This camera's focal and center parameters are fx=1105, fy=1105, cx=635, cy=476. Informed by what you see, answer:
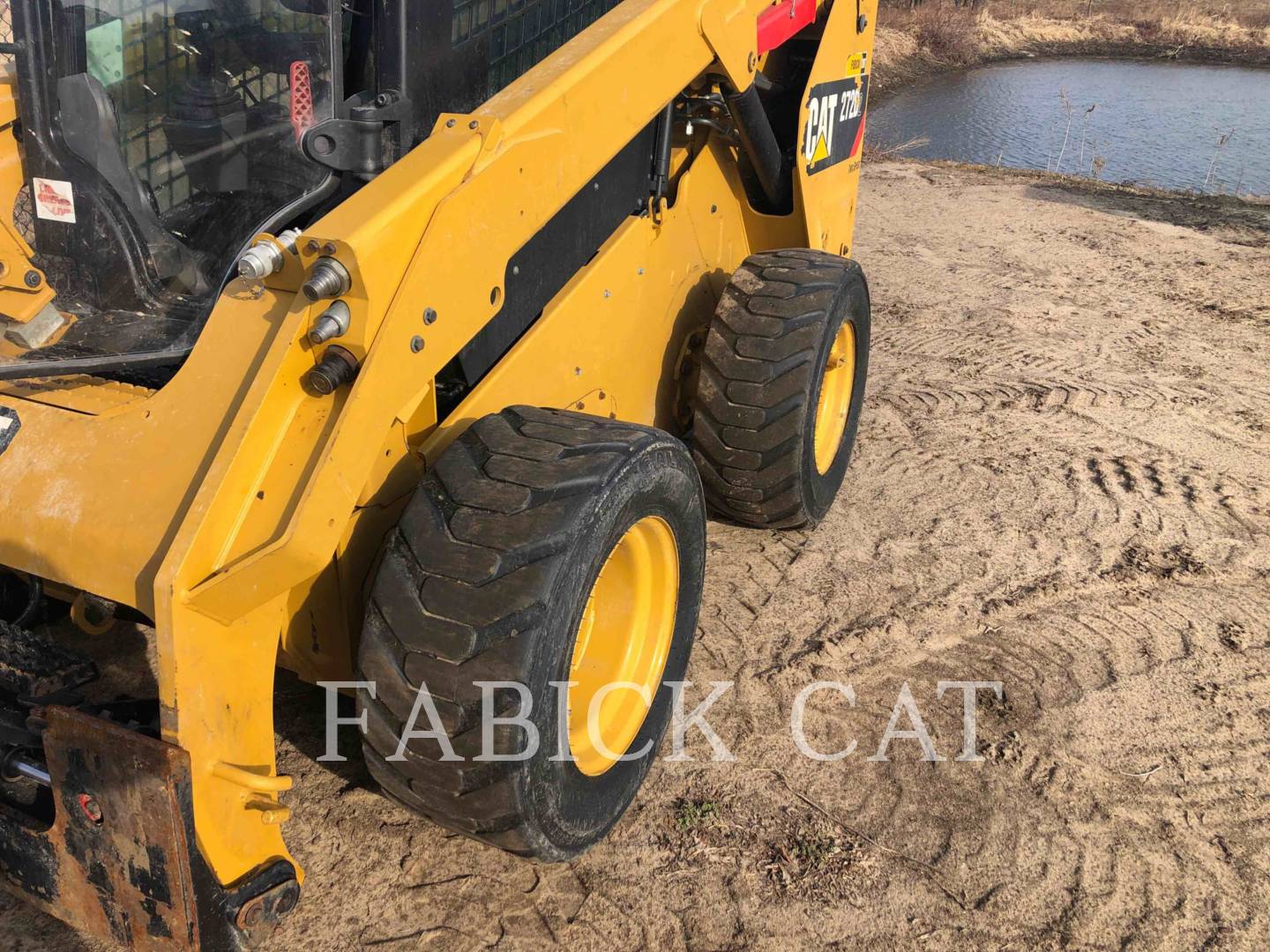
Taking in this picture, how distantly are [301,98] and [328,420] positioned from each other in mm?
908

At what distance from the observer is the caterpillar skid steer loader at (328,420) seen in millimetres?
1972

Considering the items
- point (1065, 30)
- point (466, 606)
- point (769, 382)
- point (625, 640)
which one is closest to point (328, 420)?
→ point (466, 606)

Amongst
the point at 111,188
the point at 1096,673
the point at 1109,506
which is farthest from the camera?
the point at 1109,506

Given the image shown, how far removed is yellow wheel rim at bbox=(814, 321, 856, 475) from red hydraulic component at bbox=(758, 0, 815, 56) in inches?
42.9

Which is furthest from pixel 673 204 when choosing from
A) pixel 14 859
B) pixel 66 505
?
pixel 14 859

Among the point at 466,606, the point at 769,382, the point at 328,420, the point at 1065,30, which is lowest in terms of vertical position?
the point at 1065,30

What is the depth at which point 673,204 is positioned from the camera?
345 cm

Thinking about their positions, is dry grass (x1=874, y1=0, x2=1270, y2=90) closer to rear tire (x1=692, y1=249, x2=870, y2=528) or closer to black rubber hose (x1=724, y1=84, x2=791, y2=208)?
black rubber hose (x1=724, y1=84, x2=791, y2=208)

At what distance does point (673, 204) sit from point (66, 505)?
202cm

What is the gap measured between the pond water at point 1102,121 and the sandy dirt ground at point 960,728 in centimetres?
687

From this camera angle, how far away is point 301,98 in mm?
2494

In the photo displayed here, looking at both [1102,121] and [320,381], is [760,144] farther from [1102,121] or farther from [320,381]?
[1102,121]

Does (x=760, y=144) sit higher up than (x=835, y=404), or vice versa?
(x=760, y=144)

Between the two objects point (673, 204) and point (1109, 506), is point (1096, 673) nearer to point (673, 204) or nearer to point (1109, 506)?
point (1109, 506)
